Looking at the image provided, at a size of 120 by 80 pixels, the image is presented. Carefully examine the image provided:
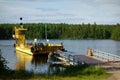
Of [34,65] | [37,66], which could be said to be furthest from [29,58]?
[37,66]

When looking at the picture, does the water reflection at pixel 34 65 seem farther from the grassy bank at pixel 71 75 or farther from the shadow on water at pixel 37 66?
the grassy bank at pixel 71 75

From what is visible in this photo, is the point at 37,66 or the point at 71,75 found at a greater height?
the point at 71,75

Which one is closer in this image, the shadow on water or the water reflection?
the shadow on water

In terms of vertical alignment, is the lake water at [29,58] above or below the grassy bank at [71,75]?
below

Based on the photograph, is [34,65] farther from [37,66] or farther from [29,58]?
[29,58]

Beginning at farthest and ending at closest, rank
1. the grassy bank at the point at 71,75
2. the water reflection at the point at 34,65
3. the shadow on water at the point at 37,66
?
the water reflection at the point at 34,65
the shadow on water at the point at 37,66
the grassy bank at the point at 71,75

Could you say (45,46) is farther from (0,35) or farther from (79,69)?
(0,35)

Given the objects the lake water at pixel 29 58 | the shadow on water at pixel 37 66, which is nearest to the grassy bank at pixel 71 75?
the shadow on water at pixel 37 66

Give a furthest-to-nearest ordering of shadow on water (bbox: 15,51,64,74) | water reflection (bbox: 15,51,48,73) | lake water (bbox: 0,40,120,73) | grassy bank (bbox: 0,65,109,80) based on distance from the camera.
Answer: lake water (bbox: 0,40,120,73) < water reflection (bbox: 15,51,48,73) < shadow on water (bbox: 15,51,64,74) < grassy bank (bbox: 0,65,109,80)

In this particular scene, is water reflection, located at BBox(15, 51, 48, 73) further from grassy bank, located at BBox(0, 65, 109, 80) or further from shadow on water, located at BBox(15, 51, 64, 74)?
grassy bank, located at BBox(0, 65, 109, 80)

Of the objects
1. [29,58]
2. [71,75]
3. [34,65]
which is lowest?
[29,58]

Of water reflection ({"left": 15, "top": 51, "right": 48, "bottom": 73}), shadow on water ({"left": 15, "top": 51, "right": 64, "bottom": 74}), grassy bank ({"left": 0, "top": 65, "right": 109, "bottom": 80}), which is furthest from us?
water reflection ({"left": 15, "top": 51, "right": 48, "bottom": 73})

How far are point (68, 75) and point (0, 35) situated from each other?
163 metres

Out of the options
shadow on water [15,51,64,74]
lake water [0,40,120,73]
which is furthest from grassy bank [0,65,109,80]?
lake water [0,40,120,73]
